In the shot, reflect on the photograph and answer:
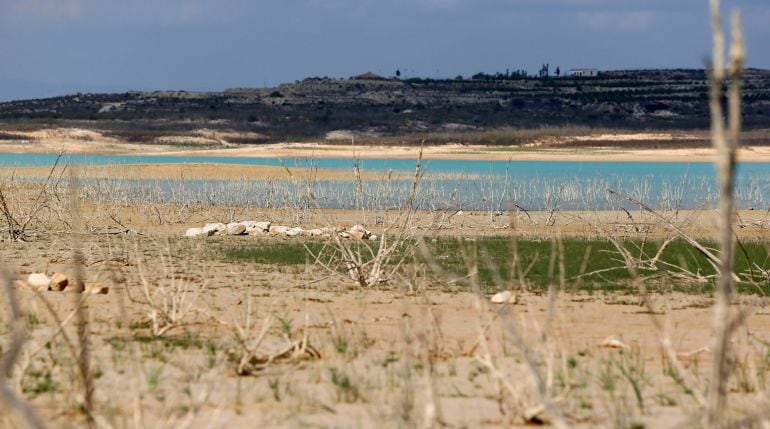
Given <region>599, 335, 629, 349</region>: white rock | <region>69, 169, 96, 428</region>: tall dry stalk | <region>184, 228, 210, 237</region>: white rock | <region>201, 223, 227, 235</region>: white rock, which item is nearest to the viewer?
<region>69, 169, 96, 428</region>: tall dry stalk

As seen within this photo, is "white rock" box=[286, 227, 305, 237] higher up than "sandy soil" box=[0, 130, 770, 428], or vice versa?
"sandy soil" box=[0, 130, 770, 428]

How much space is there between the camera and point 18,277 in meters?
12.0

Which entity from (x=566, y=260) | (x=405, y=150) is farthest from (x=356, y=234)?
(x=405, y=150)

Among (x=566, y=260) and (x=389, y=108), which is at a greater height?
(x=566, y=260)

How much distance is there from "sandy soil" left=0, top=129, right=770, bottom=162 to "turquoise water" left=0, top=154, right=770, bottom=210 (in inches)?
113

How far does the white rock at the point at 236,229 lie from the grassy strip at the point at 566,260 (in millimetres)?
1568

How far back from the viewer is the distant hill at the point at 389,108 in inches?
3406

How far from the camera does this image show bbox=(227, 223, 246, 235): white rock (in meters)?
19.6

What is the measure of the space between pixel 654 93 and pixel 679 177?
208 ft

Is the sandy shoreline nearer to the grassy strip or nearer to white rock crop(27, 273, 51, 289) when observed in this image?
the grassy strip

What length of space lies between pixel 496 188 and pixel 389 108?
6475cm

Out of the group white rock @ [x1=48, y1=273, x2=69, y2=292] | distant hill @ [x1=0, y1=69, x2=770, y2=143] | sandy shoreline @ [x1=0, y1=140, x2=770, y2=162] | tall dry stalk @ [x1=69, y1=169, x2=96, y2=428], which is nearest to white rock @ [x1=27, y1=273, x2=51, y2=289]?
white rock @ [x1=48, y1=273, x2=69, y2=292]

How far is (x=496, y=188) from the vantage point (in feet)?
114

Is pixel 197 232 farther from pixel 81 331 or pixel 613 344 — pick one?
Result: pixel 81 331
